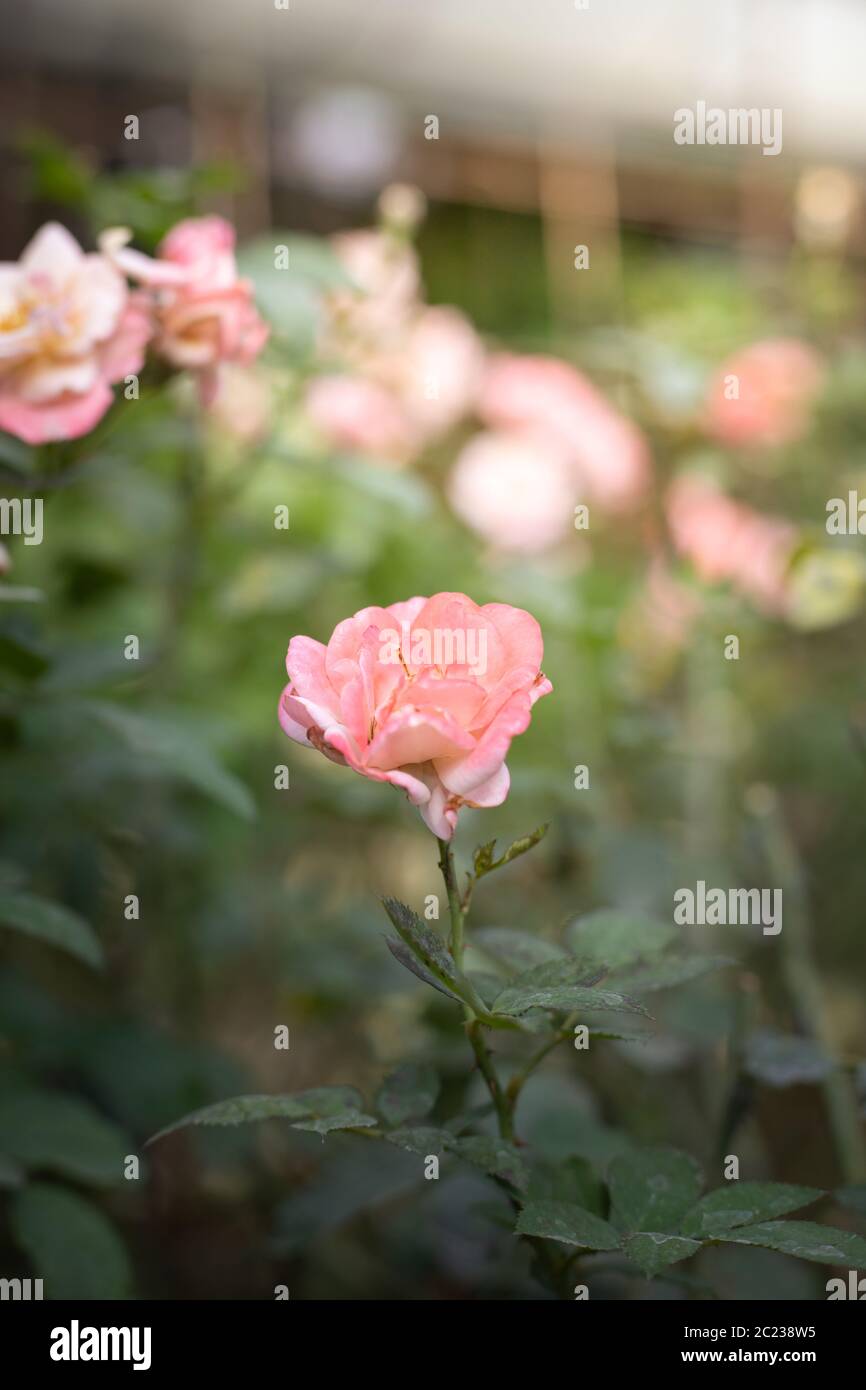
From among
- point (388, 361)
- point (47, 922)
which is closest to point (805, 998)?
point (47, 922)

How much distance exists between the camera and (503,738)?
1.46ft

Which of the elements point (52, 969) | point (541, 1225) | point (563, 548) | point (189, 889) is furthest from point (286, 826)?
point (541, 1225)

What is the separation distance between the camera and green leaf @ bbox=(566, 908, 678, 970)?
562 millimetres

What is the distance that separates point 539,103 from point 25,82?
4.41ft

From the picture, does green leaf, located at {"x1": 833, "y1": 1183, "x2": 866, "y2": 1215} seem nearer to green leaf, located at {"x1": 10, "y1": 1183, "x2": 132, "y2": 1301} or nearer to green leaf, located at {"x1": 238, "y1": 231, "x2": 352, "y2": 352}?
green leaf, located at {"x1": 10, "y1": 1183, "x2": 132, "y2": 1301}

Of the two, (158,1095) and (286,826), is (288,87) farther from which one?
(158,1095)

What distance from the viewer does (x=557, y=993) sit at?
45 cm

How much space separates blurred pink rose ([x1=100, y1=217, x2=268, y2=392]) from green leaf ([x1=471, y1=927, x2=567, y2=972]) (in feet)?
1.23

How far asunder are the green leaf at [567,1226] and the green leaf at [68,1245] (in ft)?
0.99

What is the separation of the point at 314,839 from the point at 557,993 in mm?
989

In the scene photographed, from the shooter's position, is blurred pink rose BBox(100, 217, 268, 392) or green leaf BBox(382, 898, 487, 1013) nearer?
green leaf BBox(382, 898, 487, 1013)

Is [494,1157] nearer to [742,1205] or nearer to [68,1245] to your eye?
[742,1205]

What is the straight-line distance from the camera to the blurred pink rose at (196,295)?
26.5 inches

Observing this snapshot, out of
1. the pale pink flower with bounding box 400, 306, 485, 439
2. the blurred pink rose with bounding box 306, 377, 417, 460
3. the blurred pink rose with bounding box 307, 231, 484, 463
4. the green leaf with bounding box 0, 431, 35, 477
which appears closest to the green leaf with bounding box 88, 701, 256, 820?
the green leaf with bounding box 0, 431, 35, 477
